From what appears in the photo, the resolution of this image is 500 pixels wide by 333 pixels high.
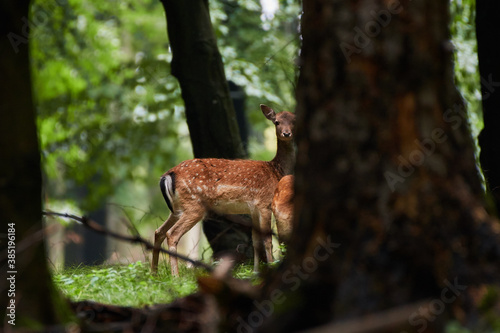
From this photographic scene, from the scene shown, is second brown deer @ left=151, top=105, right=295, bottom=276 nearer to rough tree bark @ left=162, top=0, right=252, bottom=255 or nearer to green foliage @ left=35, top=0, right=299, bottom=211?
rough tree bark @ left=162, top=0, right=252, bottom=255

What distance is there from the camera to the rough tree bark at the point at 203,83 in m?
8.68

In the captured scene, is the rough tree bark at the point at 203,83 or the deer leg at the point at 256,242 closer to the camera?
the deer leg at the point at 256,242

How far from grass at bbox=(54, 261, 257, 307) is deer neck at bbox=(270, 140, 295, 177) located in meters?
1.65

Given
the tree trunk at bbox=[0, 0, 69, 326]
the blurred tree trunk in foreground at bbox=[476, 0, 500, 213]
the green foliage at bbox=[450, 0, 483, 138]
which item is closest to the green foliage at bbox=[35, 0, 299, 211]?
the green foliage at bbox=[450, 0, 483, 138]

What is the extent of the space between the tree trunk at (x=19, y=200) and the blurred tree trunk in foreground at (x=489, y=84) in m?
3.47

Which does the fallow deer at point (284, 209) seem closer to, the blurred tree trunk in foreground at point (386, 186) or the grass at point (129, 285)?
the grass at point (129, 285)

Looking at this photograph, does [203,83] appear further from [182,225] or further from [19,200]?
[19,200]

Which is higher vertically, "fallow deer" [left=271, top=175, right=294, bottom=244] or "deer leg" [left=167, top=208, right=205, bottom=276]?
"fallow deer" [left=271, top=175, right=294, bottom=244]

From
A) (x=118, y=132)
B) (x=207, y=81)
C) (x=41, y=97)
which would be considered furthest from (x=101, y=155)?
(x=207, y=81)

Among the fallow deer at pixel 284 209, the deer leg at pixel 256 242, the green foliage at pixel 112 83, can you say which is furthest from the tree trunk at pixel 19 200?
the green foliage at pixel 112 83

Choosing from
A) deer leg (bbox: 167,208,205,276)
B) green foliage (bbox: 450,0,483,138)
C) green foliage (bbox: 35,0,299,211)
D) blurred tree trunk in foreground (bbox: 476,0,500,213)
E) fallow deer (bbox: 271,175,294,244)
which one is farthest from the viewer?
green foliage (bbox: 35,0,299,211)

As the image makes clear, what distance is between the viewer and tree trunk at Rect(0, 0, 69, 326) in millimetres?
3129

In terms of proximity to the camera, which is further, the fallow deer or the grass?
the fallow deer

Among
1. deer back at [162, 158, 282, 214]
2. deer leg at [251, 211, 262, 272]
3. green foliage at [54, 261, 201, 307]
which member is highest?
deer back at [162, 158, 282, 214]
